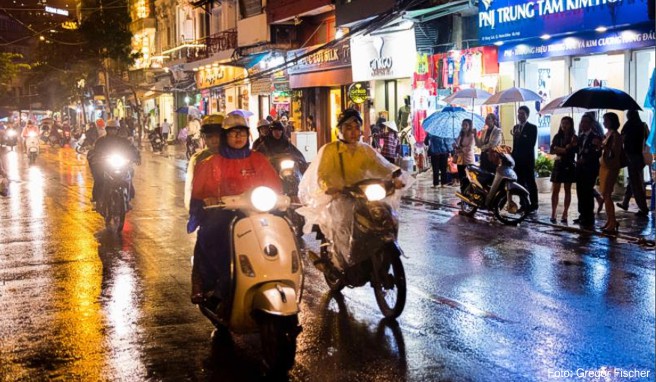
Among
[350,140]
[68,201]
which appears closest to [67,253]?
[350,140]

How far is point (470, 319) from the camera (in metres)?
7.63

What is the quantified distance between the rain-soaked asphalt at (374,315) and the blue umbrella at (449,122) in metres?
5.45

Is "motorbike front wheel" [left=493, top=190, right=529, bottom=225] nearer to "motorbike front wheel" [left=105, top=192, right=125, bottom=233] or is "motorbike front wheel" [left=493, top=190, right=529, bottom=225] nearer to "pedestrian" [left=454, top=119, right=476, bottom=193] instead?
"pedestrian" [left=454, top=119, right=476, bottom=193]

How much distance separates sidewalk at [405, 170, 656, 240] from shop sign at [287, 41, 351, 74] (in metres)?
8.80

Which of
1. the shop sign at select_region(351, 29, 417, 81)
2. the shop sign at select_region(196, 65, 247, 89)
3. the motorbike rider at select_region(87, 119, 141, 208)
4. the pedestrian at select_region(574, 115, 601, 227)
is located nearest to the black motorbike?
the shop sign at select_region(196, 65, 247, 89)

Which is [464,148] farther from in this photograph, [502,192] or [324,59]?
[324,59]

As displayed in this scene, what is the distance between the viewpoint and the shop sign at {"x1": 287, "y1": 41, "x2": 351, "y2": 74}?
29697mm

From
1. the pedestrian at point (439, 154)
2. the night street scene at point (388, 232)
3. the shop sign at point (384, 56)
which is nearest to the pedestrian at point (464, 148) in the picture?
the night street scene at point (388, 232)

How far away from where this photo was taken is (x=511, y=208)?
14.1 metres

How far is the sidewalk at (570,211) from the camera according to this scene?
13156 millimetres

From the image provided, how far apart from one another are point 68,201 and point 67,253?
7250mm

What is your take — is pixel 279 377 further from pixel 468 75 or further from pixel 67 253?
pixel 468 75

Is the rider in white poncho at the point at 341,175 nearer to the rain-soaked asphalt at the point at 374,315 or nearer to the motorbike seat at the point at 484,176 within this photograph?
the rain-soaked asphalt at the point at 374,315

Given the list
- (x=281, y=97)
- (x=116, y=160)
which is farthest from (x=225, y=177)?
(x=281, y=97)
